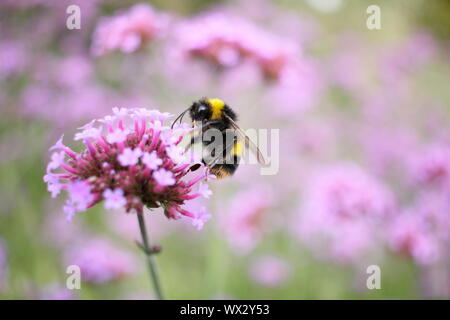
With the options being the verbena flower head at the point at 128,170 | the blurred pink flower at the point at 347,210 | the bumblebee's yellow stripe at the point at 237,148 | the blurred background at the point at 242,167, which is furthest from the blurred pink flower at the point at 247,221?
the verbena flower head at the point at 128,170

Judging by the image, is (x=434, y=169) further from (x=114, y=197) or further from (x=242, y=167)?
(x=114, y=197)

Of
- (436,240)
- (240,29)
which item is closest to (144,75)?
(240,29)

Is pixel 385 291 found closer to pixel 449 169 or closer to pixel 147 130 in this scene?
pixel 449 169

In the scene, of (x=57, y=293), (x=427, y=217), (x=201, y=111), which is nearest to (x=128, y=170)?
(x=201, y=111)

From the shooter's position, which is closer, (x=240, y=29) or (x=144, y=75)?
(x=240, y=29)

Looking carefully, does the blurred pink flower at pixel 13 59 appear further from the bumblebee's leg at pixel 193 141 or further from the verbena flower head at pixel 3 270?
the bumblebee's leg at pixel 193 141

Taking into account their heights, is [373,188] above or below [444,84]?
below

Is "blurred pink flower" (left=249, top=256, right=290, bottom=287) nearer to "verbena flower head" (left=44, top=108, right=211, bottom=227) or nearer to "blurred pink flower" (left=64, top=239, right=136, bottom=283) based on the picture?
"blurred pink flower" (left=64, top=239, right=136, bottom=283)
